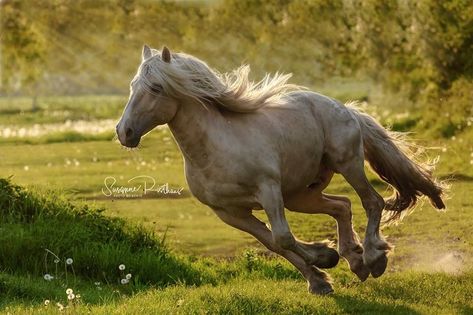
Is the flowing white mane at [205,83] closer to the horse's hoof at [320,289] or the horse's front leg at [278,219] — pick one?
the horse's front leg at [278,219]

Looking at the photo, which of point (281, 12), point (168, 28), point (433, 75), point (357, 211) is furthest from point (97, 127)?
point (357, 211)

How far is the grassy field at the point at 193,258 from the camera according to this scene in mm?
8367

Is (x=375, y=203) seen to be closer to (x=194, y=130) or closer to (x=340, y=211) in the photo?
(x=340, y=211)

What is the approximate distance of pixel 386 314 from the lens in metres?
8.07

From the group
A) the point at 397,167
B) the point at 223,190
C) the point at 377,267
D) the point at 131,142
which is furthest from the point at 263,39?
the point at 131,142

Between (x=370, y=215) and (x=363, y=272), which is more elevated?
(x=370, y=215)

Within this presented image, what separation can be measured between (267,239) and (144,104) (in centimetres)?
156

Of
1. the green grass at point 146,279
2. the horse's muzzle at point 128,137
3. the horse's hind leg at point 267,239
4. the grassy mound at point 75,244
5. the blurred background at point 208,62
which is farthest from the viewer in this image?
the blurred background at point 208,62

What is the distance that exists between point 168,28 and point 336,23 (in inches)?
192

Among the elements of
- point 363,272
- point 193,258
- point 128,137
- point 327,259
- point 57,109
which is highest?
point 128,137

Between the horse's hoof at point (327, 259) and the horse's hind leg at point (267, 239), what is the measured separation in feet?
0.42

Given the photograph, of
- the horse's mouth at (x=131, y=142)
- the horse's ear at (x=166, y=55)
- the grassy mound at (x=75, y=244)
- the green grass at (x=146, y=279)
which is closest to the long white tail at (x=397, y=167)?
the green grass at (x=146, y=279)

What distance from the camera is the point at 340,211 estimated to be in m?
9.57

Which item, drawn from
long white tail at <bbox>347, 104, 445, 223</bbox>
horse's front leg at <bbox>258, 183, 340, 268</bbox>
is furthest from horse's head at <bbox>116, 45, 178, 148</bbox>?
long white tail at <bbox>347, 104, 445, 223</bbox>
